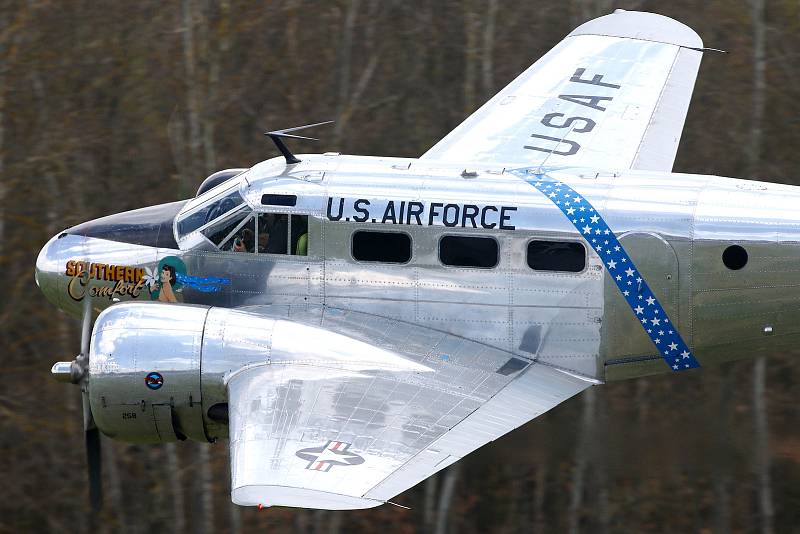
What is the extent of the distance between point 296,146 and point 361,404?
45.4 ft

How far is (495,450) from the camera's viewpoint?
81.6 ft

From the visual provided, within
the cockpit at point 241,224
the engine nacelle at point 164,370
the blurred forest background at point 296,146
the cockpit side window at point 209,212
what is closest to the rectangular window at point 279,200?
the cockpit at point 241,224

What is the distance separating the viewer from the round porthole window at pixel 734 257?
18578 millimetres

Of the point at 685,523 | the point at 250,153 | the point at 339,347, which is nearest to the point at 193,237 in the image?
the point at 339,347

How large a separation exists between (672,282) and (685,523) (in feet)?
38.3

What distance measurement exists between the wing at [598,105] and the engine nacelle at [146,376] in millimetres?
6201

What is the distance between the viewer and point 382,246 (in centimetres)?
1922

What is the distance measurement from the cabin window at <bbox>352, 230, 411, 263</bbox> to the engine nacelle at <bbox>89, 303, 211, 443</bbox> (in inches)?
109

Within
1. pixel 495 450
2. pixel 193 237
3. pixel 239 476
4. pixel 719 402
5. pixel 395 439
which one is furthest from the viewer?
pixel 719 402

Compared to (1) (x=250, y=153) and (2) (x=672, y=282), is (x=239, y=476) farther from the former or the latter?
(1) (x=250, y=153)

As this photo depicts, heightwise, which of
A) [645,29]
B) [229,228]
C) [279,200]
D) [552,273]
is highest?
[645,29]

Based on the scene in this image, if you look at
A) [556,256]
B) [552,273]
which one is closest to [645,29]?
[556,256]

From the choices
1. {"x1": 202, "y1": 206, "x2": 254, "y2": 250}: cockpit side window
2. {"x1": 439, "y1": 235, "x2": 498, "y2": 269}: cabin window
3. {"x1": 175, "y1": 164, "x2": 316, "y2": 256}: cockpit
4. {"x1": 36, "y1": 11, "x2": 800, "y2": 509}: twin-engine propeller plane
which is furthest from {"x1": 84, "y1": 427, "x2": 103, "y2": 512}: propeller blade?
{"x1": 439, "y1": 235, "x2": 498, "y2": 269}: cabin window

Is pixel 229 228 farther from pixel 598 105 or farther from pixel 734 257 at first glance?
pixel 734 257
